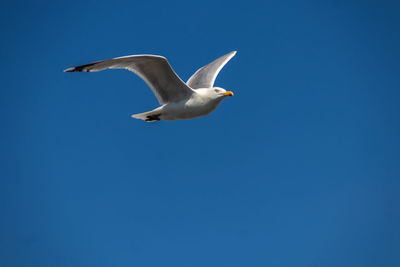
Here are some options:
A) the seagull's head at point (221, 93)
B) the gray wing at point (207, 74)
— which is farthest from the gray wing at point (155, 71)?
the gray wing at point (207, 74)

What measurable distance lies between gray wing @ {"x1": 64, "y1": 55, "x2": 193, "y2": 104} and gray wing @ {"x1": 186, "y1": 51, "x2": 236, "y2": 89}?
1571 mm

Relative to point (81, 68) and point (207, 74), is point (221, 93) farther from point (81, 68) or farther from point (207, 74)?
point (81, 68)

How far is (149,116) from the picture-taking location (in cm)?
925

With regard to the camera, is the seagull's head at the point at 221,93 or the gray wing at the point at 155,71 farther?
the seagull's head at the point at 221,93

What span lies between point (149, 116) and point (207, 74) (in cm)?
262

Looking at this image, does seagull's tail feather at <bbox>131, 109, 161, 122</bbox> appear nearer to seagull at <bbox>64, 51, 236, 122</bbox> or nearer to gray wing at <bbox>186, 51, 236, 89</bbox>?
seagull at <bbox>64, 51, 236, 122</bbox>

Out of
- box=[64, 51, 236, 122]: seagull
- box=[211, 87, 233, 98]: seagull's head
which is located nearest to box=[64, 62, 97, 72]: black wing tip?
box=[64, 51, 236, 122]: seagull

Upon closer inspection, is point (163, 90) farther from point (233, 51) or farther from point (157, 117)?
point (233, 51)

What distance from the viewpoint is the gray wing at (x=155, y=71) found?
8.10 meters

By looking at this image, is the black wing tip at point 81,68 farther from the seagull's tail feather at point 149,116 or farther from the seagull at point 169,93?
the seagull's tail feather at point 149,116

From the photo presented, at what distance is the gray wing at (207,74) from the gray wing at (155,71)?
1571 mm

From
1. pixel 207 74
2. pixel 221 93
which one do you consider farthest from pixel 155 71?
pixel 207 74

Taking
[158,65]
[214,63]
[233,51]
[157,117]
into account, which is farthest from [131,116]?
[233,51]

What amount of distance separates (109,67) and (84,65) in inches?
19.0
